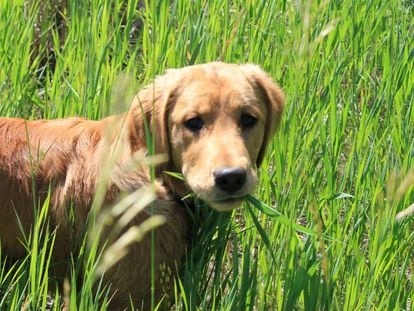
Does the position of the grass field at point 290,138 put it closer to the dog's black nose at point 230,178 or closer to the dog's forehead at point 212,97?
the dog's black nose at point 230,178

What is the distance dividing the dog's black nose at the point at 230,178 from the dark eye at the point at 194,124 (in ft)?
0.99

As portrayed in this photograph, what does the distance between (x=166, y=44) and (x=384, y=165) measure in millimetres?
1220

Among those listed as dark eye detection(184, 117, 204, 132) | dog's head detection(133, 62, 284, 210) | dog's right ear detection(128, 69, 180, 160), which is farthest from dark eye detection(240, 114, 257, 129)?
dog's right ear detection(128, 69, 180, 160)

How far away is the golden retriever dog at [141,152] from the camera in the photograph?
321cm

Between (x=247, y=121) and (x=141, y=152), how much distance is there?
38 cm

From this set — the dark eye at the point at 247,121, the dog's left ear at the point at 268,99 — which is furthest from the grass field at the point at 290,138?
the dark eye at the point at 247,121

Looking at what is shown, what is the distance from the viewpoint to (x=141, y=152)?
329 cm

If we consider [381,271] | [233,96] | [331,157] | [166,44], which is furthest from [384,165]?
[166,44]

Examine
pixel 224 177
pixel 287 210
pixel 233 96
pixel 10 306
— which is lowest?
pixel 10 306

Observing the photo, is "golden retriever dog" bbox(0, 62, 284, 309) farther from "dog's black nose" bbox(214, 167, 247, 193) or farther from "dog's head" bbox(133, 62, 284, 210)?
"dog's black nose" bbox(214, 167, 247, 193)

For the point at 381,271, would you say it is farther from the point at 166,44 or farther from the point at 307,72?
the point at 166,44

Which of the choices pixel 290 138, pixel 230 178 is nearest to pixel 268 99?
pixel 290 138

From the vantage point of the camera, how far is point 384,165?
3529 mm

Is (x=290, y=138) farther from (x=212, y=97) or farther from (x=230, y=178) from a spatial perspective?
(x=230, y=178)
